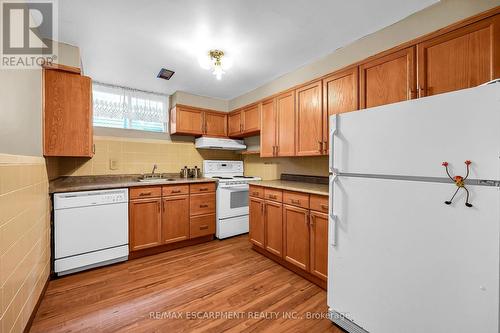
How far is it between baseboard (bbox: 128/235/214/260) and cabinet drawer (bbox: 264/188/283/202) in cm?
125

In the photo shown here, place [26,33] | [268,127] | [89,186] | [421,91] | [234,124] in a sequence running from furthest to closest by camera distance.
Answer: [234,124] → [268,127] → [89,186] → [26,33] → [421,91]

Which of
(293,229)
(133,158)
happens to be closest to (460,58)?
(293,229)

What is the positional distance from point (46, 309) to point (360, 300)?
239 cm

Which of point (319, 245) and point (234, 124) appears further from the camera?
point (234, 124)

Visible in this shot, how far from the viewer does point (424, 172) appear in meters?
1.10

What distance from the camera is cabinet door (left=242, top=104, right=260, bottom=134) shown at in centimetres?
325

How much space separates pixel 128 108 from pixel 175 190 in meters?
1.58

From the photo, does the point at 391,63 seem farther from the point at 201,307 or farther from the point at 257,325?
the point at 201,307

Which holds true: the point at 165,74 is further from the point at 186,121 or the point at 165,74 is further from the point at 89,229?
the point at 89,229

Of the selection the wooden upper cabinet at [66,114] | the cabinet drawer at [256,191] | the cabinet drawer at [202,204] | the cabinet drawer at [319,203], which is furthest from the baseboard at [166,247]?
the cabinet drawer at [319,203]

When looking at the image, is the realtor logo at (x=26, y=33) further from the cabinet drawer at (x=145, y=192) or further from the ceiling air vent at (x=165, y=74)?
the cabinet drawer at (x=145, y=192)

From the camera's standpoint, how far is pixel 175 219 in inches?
113

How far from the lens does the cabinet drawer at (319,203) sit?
1.90 m

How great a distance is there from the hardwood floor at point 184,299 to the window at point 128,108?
204cm
